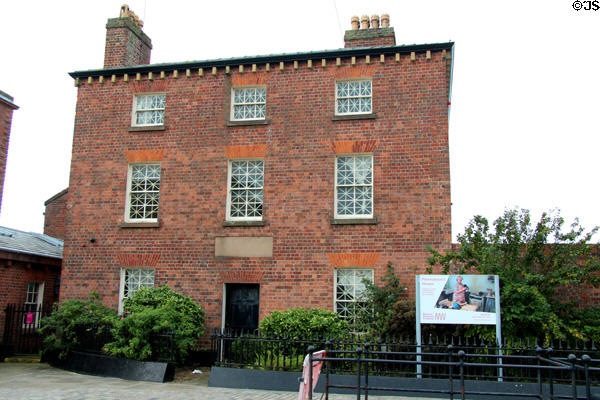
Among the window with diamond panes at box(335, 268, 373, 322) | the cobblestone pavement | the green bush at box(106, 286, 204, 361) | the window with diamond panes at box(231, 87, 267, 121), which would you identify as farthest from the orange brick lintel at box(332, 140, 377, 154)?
the cobblestone pavement

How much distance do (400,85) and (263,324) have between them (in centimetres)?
760

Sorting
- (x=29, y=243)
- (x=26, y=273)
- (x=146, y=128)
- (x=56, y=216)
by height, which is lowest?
(x=26, y=273)

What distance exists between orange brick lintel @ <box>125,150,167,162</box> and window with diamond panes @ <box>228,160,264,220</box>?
7.22ft

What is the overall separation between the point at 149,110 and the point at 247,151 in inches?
141

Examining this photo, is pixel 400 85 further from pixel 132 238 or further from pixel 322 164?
pixel 132 238

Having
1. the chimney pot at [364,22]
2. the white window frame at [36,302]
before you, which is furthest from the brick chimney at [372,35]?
the white window frame at [36,302]

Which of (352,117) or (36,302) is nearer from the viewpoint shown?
(352,117)

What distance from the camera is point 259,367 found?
1137cm

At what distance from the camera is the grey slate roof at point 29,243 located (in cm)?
1708

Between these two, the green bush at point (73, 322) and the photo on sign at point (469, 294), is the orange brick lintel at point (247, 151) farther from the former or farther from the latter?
the photo on sign at point (469, 294)

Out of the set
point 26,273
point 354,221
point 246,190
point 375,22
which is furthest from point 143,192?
point 375,22

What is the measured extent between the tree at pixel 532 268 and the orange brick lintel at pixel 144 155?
27.9ft

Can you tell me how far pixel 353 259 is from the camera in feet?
47.8

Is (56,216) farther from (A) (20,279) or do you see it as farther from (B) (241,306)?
(B) (241,306)
